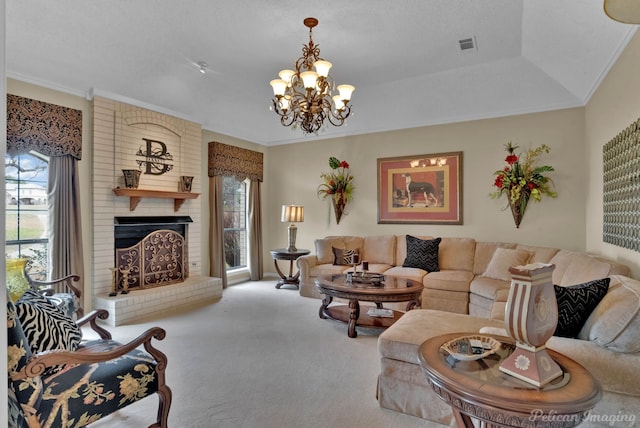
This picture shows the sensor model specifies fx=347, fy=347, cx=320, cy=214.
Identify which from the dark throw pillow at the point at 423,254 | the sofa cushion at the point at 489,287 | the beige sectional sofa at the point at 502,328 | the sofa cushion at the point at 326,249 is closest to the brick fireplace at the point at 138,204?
the sofa cushion at the point at 326,249

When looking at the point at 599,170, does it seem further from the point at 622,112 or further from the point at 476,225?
the point at 476,225

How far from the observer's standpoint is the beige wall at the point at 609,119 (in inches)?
105

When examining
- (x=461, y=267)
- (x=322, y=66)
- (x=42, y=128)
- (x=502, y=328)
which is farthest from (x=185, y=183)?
(x=502, y=328)

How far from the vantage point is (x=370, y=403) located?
2.36 meters

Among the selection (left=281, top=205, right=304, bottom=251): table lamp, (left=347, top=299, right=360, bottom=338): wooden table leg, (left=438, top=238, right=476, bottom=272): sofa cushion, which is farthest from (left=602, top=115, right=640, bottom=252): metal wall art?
(left=281, top=205, right=304, bottom=251): table lamp

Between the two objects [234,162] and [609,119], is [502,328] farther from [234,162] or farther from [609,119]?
[234,162]

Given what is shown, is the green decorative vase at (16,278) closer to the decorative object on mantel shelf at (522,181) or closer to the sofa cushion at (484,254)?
the sofa cushion at (484,254)

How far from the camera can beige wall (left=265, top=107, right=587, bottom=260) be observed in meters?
4.55

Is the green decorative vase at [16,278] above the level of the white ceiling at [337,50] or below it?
below

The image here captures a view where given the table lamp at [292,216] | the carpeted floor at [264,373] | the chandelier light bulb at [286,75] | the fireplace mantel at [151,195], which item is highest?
the chandelier light bulb at [286,75]

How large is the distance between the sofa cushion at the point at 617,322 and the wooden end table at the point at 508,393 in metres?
0.46

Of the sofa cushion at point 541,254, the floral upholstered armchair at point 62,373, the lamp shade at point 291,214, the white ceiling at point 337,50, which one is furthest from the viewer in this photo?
the lamp shade at point 291,214

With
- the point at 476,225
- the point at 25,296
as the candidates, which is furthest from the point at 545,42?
the point at 25,296

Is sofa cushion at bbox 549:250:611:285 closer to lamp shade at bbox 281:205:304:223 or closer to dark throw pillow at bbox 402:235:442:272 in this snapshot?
dark throw pillow at bbox 402:235:442:272
